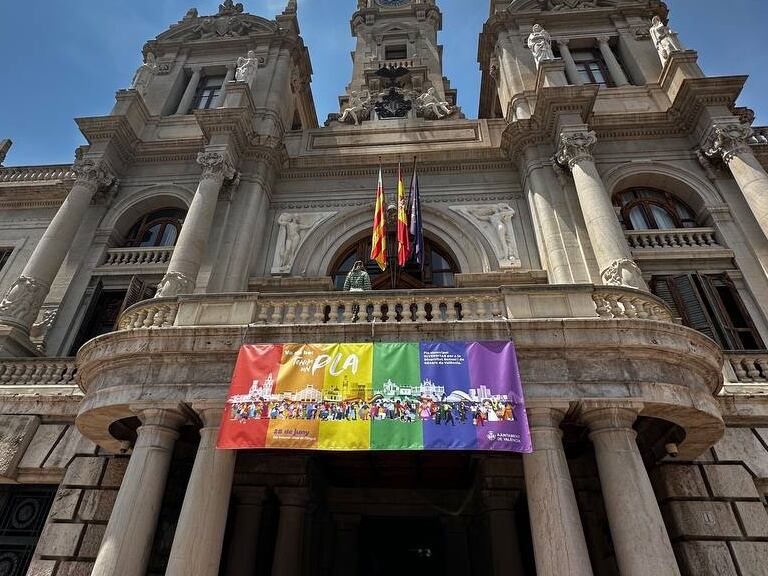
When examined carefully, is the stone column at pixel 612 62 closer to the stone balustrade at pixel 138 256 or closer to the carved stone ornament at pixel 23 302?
the stone balustrade at pixel 138 256

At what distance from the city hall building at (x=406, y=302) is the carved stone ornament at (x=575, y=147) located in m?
0.12

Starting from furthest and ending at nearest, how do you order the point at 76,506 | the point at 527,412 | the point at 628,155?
the point at 628,155 → the point at 76,506 → the point at 527,412

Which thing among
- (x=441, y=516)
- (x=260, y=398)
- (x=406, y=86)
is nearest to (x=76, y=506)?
(x=260, y=398)

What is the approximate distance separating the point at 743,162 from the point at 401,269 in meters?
11.4

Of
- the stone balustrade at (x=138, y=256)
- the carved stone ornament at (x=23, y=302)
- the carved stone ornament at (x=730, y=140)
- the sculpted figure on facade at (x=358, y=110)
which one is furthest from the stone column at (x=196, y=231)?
the carved stone ornament at (x=730, y=140)

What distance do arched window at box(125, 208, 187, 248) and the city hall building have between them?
0.12m

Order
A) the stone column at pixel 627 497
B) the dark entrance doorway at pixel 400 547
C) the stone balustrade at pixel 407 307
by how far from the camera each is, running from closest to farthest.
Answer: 1. the stone column at pixel 627 497
2. the stone balustrade at pixel 407 307
3. the dark entrance doorway at pixel 400 547

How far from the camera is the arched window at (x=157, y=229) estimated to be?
17.1 m

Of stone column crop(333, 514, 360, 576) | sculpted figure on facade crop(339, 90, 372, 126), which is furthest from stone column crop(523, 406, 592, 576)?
sculpted figure on facade crop(339, 90, 372, 126)

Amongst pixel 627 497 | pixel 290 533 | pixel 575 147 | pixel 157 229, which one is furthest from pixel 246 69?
pixel 627 497

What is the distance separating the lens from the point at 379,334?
909 cm

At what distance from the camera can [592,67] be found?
824 inches

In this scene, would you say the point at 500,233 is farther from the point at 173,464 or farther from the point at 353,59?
the point at 353,59

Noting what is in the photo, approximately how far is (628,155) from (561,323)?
11.1 meters
